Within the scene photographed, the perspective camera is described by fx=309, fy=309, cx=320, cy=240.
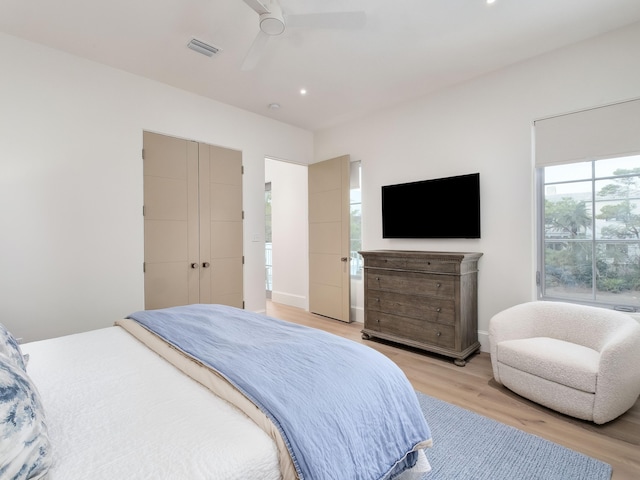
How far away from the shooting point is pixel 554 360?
208 centimetres

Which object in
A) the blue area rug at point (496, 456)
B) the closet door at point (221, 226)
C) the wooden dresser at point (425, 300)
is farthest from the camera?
the closet door at point (221, 226)

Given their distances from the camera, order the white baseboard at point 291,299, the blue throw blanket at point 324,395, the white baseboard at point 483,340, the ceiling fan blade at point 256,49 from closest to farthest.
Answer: the blue throw blanket at point 324,395 → the ceiling fan blade at point 256,49 → the white baseboard at point 483,340 → the white baseboard at point 291,299

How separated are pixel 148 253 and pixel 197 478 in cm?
290

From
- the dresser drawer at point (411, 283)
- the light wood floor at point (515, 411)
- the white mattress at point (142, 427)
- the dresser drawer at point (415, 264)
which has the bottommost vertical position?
the light wood floor at point (515, 411)

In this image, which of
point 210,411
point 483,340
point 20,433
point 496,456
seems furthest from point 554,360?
point 20,433

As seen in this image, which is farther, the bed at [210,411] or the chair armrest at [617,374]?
the chair armrest at [617,374]

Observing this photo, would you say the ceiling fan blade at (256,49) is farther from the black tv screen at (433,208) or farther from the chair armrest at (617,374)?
the chair armrest at (617,374)

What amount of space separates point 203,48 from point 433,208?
2.75 meters

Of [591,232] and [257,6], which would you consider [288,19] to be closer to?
[257,6]

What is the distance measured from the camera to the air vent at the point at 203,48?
2.57 m

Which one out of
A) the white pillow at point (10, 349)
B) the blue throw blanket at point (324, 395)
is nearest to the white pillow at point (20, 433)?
the white pillow at point (10, 349)

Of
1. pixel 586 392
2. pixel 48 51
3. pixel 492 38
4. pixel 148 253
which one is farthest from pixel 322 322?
pixel 48 51

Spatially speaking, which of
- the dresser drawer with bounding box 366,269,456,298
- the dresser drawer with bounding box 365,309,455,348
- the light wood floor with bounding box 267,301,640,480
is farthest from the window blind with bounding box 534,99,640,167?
the dresser drawer with bounding box 365,309,455,348

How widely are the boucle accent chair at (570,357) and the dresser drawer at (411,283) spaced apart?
510 mm
